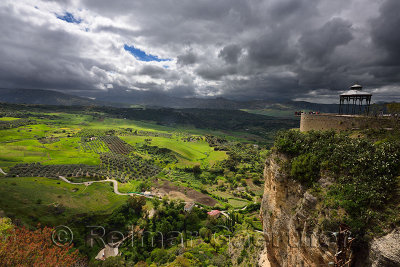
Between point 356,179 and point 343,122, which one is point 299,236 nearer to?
point 356,179

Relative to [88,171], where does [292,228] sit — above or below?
above

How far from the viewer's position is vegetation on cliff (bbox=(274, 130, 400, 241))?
14969 millimetres

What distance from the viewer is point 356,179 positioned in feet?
57.2

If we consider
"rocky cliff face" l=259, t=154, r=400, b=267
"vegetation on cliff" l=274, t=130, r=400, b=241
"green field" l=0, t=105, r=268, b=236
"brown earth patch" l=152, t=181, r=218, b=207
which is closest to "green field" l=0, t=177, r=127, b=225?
"green field" l=0, t=105, r=268, b=236

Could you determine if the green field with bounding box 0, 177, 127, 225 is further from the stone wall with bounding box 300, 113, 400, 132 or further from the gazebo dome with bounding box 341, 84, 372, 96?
the gazebo dome with bounding box 341, 84, 372, 96

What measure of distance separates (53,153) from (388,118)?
161173 millimetres

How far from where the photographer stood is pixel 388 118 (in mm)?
23984

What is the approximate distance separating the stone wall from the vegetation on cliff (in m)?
2.16

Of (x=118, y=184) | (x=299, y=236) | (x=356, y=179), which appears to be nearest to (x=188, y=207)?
(x=118, y=184)

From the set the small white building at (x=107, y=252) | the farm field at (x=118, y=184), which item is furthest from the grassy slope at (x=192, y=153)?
the small white building at (x=107, y=252)

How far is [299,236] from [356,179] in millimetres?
9508

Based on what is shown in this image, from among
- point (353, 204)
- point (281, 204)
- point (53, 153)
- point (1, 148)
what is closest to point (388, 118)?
point (353, 204)

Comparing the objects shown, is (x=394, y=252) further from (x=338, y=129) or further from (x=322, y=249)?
(x=338, y=129)

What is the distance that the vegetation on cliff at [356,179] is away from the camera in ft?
49.1
